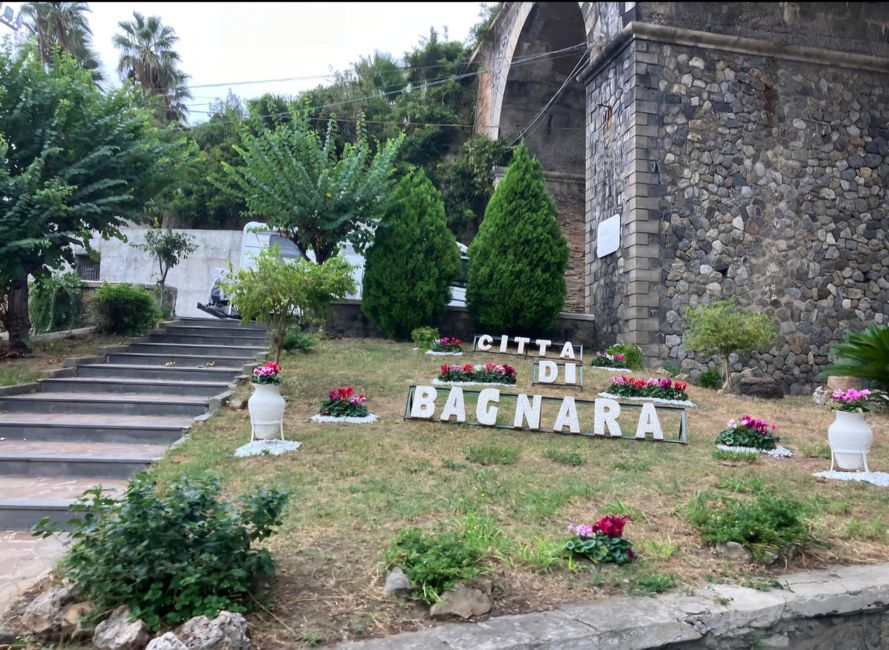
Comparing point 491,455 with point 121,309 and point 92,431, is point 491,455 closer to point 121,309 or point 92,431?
point 92,431

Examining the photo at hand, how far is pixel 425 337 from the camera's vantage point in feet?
39.8

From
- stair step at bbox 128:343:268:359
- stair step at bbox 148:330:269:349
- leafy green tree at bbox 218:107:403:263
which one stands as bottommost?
stair step at bbox 128:343:268:359

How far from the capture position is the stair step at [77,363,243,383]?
31.0 feet

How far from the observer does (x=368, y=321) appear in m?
14.1

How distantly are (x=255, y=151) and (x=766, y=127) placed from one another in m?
9.55

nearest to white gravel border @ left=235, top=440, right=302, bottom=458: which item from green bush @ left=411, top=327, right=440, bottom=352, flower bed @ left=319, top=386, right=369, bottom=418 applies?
flower bed @ left=319, top=386, right=369, bottom=418

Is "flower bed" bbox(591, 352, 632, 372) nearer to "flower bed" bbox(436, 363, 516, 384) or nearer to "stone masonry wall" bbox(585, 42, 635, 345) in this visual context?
"stone masonry wall" bbox(585, 42, 635, 345)

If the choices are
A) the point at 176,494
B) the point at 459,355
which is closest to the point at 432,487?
the point at 176,494

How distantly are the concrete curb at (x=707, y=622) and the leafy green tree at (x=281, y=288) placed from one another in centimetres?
567

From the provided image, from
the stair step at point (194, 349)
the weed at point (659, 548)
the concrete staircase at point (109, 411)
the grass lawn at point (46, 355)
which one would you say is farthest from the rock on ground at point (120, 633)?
the stair step at point (194, 349)

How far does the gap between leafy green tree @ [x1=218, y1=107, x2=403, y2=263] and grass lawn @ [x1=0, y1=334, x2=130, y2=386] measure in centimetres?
374

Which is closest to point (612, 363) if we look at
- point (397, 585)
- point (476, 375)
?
point (476, 375)

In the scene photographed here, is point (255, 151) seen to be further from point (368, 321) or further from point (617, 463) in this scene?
point (617, 463)

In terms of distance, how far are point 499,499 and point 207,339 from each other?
8.44m
